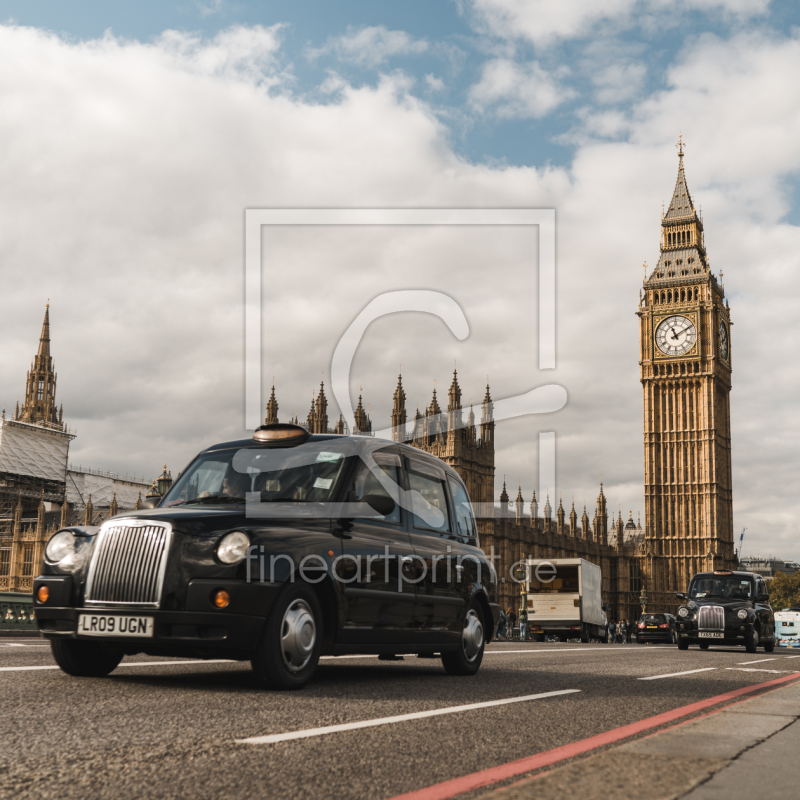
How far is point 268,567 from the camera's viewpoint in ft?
18.9

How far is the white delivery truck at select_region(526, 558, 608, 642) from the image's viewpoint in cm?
3397

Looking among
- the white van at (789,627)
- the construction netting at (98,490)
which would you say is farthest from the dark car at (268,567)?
the construction netting at (98,490)

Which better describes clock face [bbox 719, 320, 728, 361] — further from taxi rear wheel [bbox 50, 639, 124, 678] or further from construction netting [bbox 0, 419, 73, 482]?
taxi rear wheel [bbox 50, 639, 124, 678]

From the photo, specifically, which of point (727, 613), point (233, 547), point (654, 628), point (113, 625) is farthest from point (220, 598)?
point (654, 628)

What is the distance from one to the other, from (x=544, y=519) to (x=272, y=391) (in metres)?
28.9

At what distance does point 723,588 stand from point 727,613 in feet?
3.23

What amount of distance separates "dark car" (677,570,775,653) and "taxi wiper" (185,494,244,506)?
48.7ft

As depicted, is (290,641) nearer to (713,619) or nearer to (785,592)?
(713,619)

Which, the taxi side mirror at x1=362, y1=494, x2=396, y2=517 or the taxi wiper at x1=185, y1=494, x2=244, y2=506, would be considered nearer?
the taxi wiper at x1=185, y1=494, x2=244, y2=506

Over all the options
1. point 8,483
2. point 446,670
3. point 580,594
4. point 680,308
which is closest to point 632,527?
point 680,308

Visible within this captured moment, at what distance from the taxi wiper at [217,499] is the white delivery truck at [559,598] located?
2818 cm

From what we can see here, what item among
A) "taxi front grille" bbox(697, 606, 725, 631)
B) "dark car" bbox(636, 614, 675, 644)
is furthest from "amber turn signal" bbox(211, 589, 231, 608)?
"dark car" bbox(636, 614, 675, 644)

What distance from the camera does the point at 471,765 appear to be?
3.82 metres

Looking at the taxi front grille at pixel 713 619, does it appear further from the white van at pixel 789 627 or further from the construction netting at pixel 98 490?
the construction netting at pixel 98 490
